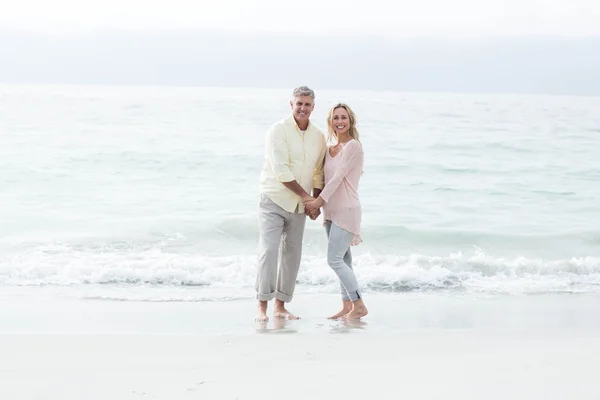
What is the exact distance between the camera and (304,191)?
5148 mm

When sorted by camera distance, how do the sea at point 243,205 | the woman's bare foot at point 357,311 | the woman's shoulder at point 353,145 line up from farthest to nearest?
the sea at point 243,205
the woman's bare foot at point 357,311
the woman's shoulder at point 353,145

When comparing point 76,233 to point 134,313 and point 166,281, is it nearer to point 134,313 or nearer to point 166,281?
point 166,281

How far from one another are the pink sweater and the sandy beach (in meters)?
0.73

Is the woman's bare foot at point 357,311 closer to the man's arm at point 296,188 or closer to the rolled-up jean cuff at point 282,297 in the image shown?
the rolled-up jean cuff at point 282,297

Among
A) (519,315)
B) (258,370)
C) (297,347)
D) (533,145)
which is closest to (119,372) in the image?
(258,370)

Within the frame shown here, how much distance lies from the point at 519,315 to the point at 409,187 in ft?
25.7

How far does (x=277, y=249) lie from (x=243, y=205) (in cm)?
649

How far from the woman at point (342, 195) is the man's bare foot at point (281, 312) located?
30 cm

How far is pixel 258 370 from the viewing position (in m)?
3.73

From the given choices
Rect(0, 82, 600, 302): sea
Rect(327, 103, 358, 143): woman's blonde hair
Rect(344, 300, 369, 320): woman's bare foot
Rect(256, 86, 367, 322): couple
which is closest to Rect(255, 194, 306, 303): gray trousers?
Rect(256, 86, 367, 322): couple

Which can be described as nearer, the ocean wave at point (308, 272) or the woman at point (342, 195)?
the woman at point (342, 195)

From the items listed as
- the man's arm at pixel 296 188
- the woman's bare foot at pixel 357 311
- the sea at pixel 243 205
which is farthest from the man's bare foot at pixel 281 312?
the sea at pixel 243 205

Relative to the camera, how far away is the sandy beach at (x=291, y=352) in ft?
11.2

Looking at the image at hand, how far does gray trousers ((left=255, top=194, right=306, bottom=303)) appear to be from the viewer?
5281mm
